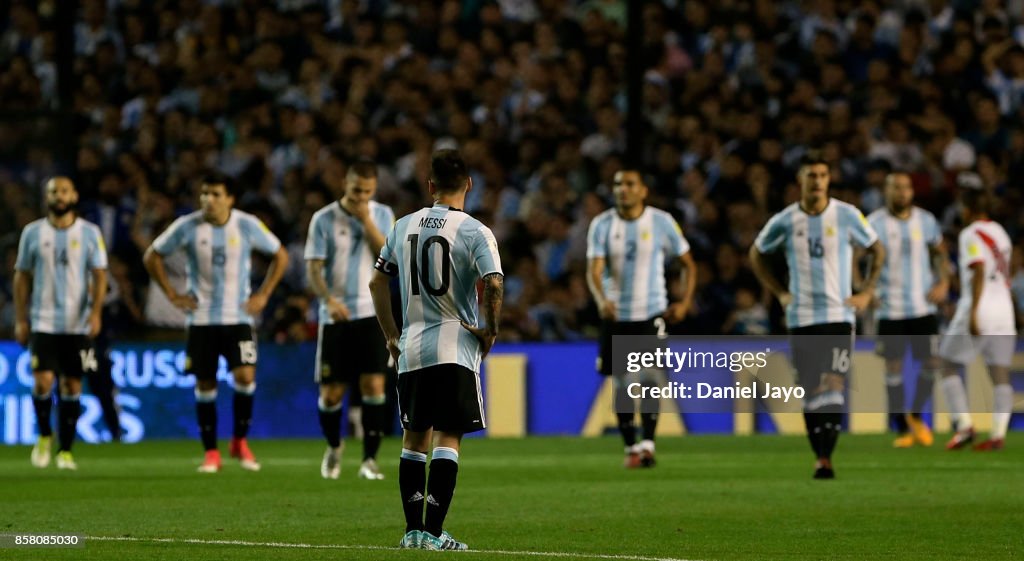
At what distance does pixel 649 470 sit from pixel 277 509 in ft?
12.7

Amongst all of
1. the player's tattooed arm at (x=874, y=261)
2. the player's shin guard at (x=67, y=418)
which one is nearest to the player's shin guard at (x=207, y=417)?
the player's shin guard at (x=67, y=418)

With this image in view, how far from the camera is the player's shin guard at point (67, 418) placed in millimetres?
13914

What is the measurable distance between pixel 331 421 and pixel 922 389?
6.16 metres

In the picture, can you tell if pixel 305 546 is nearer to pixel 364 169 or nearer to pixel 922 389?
pixel 364 169

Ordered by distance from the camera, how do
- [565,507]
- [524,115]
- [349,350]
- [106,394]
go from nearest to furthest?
[565,507], [349,350], [106,394], [524,115]

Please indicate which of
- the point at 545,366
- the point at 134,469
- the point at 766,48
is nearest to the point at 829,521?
the point at 134,469

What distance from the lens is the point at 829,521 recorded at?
9.29 metres

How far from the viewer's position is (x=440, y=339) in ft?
25.1

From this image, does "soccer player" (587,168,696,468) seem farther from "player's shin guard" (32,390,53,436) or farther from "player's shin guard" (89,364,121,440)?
"player's shin guard" (89,364,121,440)

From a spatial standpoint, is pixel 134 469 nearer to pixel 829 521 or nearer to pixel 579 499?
pixel 579 499

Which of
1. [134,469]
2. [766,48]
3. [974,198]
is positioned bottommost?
[134,469]

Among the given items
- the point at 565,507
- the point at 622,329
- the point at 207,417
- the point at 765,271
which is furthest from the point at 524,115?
the point at 565,507

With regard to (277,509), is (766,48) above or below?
above

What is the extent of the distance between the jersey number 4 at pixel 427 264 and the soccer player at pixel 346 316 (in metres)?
4.60
